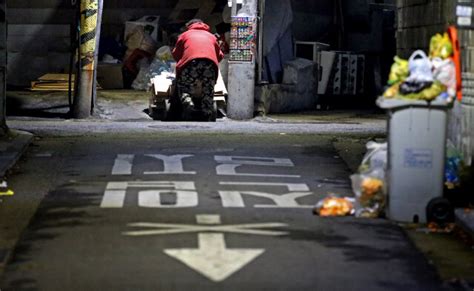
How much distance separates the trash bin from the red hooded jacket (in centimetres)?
993

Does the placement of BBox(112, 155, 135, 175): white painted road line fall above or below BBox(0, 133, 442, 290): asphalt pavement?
above

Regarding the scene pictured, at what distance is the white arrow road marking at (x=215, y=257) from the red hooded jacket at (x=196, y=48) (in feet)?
36.0

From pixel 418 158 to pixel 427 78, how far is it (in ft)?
2.51

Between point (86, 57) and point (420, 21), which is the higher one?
point (420, 21)

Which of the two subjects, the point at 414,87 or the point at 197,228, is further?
the point at 414,87

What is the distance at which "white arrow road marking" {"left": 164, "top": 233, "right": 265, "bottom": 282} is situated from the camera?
885cm

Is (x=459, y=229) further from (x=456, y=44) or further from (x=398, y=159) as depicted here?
(x=456, y=44)

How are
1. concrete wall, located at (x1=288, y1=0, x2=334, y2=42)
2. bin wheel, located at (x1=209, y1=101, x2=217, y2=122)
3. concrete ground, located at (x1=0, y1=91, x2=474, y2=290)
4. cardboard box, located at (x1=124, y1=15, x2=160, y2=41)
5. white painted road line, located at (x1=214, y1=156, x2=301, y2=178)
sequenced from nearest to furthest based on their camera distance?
white painted road line, located at (x1=214, y1=156, x2=301, y2=178) < concrete ground, located at (x1=0, y1=91, x2=474, y2=290) < bin wheel, located at (x1=209, y1=101, x2=217, y2=122) < cardboard box, located at (x1=124, y1=15, x2=160, y2=41) < concrete wall, located at (x1=288, y1=0, x2=334, y2=42)

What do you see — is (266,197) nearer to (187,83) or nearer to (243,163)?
(243,163)

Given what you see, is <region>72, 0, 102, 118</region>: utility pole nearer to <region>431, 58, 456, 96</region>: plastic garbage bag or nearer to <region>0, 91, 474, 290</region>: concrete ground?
<region>0, 91, 474, 290</region>: concrete ground

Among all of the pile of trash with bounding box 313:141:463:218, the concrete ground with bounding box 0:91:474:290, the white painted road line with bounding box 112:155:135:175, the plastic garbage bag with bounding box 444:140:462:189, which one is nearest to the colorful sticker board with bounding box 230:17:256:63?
the concrete ground with bounding box 0:91:474:290

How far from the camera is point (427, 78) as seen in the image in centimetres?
1097

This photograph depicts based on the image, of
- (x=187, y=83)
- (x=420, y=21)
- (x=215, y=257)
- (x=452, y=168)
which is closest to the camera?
(x=215, y=257)

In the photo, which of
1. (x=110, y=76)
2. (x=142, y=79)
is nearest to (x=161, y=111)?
(x=142, y=79)
